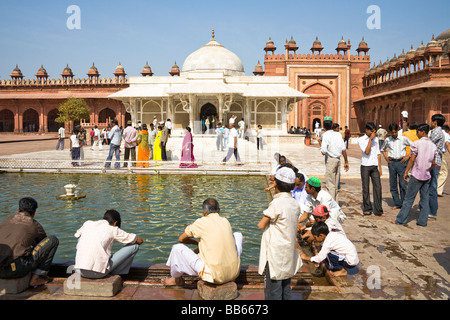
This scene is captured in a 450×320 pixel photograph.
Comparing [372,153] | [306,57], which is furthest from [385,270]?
[306,57]

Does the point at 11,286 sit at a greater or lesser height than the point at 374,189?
lesser

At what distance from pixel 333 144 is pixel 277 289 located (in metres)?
3.37

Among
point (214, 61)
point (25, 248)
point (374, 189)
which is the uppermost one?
point (214, 61)

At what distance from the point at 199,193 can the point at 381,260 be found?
3.99m

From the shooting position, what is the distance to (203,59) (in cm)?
2511

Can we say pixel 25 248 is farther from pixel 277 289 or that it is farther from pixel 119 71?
pixel 119 71

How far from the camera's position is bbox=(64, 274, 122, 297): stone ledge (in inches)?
113

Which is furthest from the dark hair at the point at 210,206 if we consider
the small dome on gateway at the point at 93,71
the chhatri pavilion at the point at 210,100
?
the small dome on gateway at the point at 93,71

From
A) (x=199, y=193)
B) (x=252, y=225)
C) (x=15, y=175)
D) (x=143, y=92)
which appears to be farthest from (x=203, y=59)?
(x=252, y=225)

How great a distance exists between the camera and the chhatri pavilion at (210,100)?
21.0 metres

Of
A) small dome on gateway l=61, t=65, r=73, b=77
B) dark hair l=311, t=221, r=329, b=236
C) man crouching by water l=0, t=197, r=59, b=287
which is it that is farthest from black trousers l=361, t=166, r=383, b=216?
small dome on gateway l=61, t=65, r=73, b=77

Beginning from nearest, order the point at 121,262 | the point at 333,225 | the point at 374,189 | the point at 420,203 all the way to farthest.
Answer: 1. the point at 121,262
2. the point at 333,225
3. the point at 420,203
4. the point at 374,189

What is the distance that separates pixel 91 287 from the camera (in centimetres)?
287
